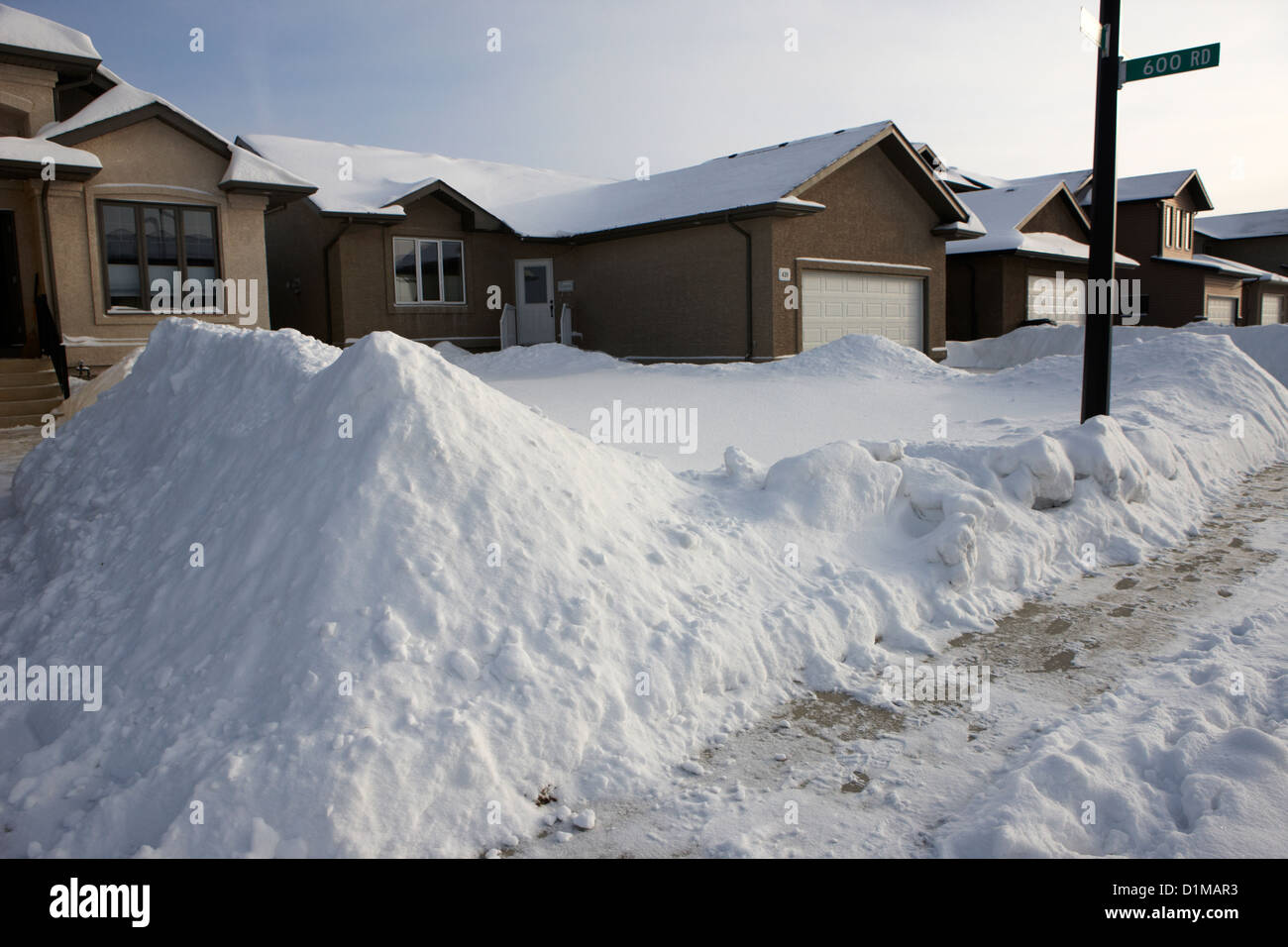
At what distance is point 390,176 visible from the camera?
22469 mm

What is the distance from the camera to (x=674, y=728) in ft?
13.3

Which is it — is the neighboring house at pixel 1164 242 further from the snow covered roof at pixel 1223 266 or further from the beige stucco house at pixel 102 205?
the beige stucco house at pixel 102 205

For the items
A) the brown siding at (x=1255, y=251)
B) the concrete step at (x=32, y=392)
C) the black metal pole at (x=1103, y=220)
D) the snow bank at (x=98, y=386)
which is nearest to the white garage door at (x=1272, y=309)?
the brown siding at (x=1255, y=251)

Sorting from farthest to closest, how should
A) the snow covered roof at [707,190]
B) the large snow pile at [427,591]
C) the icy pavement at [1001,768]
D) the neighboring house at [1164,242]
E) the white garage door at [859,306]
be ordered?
the neighboring house at [1164,242]
the white garage door at [859,306]
the snow covered roof at [707,190]
the large snow pile at [427,591]
the icy pavement at [1001,768]

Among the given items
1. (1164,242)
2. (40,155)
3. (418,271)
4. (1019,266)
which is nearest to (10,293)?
(40,155)

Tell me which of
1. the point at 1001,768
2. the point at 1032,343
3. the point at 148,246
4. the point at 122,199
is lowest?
the point at 1001,768

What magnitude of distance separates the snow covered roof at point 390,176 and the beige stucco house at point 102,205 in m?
2.92

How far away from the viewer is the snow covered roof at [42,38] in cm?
1551

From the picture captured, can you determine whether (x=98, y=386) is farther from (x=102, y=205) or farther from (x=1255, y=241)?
(x=1255, y=241)

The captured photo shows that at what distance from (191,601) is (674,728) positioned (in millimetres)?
2571

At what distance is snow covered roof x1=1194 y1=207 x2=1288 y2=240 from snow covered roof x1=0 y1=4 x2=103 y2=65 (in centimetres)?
4882

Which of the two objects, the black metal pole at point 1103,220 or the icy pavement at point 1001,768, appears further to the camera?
the black metal pole at point 1103,220

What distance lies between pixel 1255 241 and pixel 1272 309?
699 centimetres
